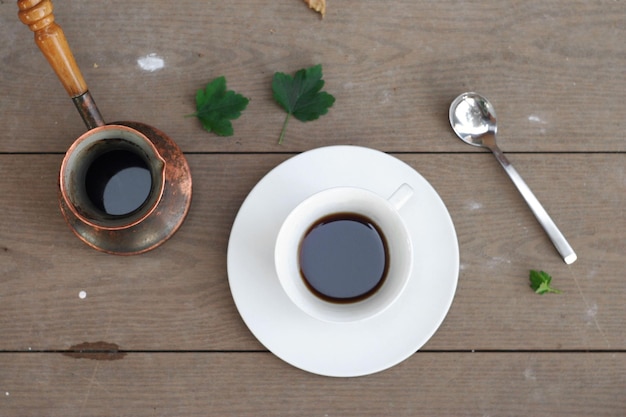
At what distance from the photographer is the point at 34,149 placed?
76 cm

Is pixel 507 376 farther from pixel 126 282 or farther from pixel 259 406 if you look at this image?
pixel 126 282

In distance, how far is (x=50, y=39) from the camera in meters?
0.59

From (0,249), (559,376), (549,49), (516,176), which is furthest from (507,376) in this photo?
(0,249)

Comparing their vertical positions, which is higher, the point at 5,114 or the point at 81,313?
the point at 5,114

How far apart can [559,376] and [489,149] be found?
0.99 feet

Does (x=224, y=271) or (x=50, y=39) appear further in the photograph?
(x=224, y=271)

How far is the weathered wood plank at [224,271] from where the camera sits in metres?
0.75

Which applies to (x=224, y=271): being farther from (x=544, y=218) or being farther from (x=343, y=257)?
(x=544, y=218)

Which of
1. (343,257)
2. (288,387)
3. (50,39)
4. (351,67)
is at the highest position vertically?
(50,39)

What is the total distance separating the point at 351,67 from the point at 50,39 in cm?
37

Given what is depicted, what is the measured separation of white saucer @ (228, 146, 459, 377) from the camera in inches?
27.6

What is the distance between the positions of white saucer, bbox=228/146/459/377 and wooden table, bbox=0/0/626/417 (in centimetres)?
4

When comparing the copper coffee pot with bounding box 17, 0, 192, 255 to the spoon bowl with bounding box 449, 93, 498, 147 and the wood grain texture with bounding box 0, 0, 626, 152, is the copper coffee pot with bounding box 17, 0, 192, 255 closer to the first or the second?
the wood grain texture with bounding box 0, 0, 626, 152

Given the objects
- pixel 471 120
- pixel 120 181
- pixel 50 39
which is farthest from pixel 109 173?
pixel 471 120
